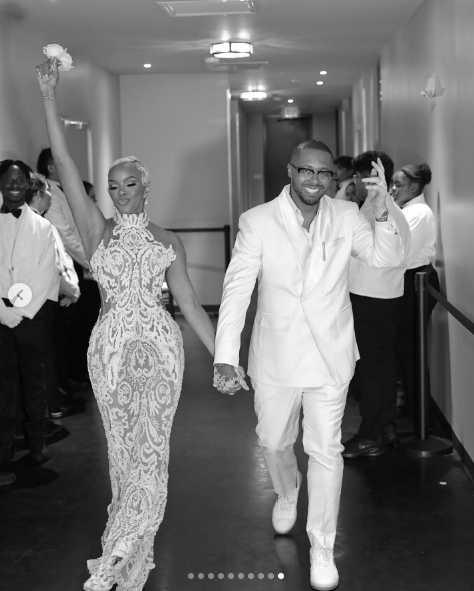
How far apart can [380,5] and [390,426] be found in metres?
3.69

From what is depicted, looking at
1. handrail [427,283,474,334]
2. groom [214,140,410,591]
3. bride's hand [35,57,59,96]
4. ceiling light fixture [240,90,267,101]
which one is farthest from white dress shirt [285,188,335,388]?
ceiling light fixture [240,90,267,101]

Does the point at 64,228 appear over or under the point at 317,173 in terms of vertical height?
under

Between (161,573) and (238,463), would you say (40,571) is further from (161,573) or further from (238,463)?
(238,463)

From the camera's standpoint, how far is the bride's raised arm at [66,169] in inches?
139

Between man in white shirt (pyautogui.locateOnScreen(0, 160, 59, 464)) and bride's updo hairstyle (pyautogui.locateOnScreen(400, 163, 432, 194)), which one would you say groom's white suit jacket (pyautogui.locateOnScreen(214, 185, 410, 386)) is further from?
bride's updo hairstyle (pyautogui.locateOnScreen(400, 163, 432, 194))

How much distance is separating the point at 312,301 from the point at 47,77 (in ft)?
4.50

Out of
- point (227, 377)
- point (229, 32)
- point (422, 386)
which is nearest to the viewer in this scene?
point (227, 377)

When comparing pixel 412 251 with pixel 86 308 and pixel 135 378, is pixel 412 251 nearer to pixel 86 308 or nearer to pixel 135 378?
pixel 135 378

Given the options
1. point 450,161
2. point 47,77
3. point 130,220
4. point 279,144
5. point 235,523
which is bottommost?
point 235,523

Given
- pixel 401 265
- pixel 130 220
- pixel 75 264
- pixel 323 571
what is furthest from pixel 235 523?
pixel 75 264

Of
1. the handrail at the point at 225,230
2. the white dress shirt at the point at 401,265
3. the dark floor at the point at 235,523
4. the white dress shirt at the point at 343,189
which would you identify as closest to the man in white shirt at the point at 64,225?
the dark floor at the point at 235,523

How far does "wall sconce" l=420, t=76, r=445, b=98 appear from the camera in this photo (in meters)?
6.36

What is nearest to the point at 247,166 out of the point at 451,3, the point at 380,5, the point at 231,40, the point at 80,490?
the point at 231,40

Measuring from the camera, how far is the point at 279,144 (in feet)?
73.9
